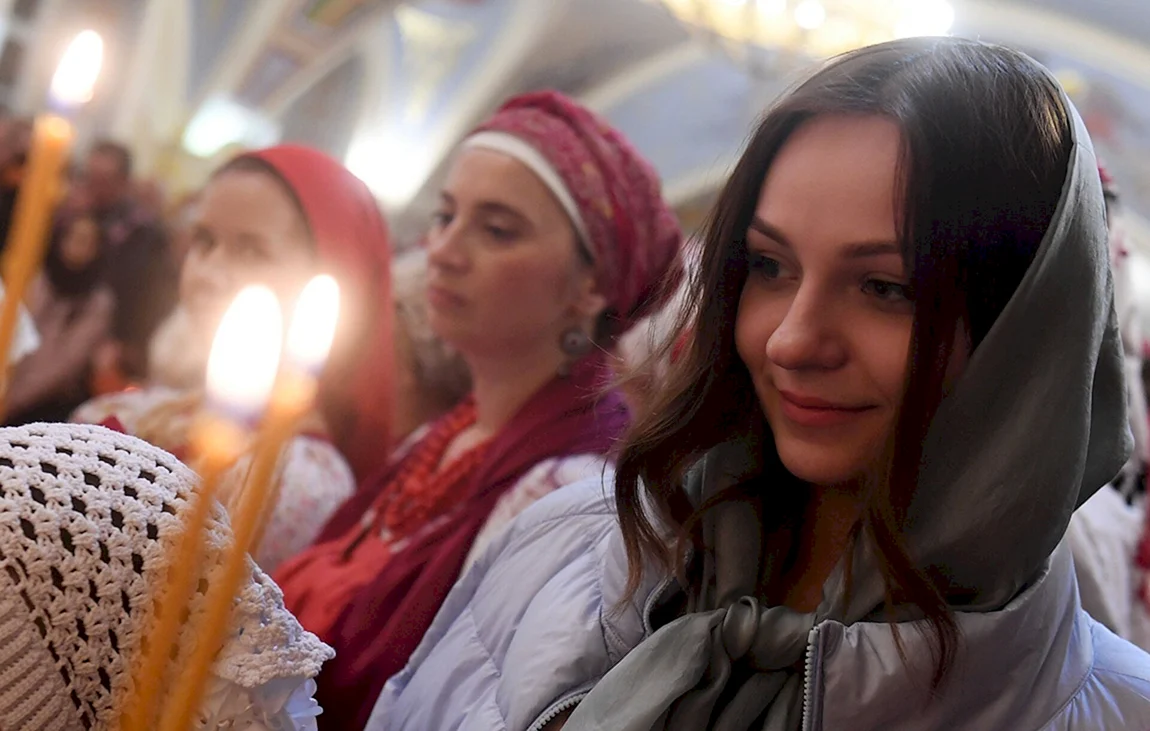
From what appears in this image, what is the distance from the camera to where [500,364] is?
2.12 meters

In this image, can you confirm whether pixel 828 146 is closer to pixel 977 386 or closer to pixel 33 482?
pixel 977 386

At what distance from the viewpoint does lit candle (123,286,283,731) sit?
577mm

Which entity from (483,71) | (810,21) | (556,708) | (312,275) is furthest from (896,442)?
(483,71)

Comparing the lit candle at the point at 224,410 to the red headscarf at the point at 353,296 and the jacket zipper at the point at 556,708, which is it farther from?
the red headscarf at the point at 353,296

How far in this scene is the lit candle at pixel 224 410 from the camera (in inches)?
22.7

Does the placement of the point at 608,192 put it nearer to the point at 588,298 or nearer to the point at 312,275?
the point at 588,298

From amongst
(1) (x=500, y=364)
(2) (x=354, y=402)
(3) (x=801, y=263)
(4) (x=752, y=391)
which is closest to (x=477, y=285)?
(1) (x=500, y=364)

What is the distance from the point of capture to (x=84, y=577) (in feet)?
2.87

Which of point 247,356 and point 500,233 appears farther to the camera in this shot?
point 500,233

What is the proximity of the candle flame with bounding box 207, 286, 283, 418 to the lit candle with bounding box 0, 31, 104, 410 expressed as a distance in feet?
0.37

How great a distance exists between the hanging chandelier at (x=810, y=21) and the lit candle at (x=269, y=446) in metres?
4.95

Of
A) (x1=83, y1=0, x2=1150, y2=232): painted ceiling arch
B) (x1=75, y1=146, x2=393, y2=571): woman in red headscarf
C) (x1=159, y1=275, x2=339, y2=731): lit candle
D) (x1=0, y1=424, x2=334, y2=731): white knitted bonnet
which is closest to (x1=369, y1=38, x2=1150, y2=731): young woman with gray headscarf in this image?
(x1=0, y1=424, x2=334, y2=731): white knitted bonnet

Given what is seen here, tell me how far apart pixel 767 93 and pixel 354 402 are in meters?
5.02

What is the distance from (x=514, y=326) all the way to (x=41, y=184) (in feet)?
4.97
